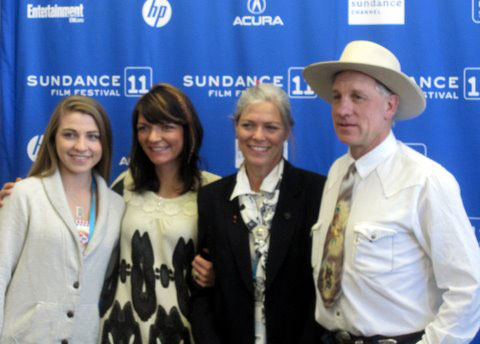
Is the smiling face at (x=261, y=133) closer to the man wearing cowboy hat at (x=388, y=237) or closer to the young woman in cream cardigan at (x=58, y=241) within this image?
the man wearing cowboy hat at (x=388, y=237)

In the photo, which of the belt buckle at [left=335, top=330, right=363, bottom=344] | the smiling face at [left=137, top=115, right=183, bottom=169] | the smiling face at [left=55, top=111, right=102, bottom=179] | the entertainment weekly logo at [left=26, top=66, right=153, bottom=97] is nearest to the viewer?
the belt buckle at [left=335, top=330, right=363, bottom=344]

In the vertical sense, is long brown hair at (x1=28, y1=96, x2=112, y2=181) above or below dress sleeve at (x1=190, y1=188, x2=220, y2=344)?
above

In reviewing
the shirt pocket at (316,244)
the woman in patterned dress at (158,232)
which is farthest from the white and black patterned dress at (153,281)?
the shirt pocket at (316,244)

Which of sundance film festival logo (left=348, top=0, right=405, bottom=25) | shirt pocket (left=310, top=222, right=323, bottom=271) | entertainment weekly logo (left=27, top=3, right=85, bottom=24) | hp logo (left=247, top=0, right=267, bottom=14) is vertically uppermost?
entertainment weekly logo (left=27, top=3, right=85, bottom=24)

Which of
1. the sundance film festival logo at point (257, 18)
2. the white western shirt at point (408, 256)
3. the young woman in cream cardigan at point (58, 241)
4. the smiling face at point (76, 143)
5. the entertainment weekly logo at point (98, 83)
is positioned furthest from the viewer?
the entertainment weekly logo at point (98, 83)

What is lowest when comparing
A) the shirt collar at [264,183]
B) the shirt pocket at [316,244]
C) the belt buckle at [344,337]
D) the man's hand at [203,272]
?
the belt buckle at [344,337]

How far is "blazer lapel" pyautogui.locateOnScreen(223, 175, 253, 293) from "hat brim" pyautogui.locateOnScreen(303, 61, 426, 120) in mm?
559

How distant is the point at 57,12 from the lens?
302 cm

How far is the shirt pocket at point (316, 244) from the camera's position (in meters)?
2.06

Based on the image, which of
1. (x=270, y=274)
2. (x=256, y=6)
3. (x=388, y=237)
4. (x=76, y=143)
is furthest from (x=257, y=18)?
(x=388, y=237)

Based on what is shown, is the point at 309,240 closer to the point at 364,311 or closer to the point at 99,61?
the point at 364,311

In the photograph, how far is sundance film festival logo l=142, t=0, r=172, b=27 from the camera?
2926mm

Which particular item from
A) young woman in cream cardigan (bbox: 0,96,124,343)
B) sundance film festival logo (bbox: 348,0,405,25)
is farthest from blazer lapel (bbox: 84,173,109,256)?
sundance film festival logo (bbox: 348,0,405,25)

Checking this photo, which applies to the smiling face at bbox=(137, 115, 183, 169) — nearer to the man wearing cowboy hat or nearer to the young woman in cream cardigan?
the young woman in cream cardigan
